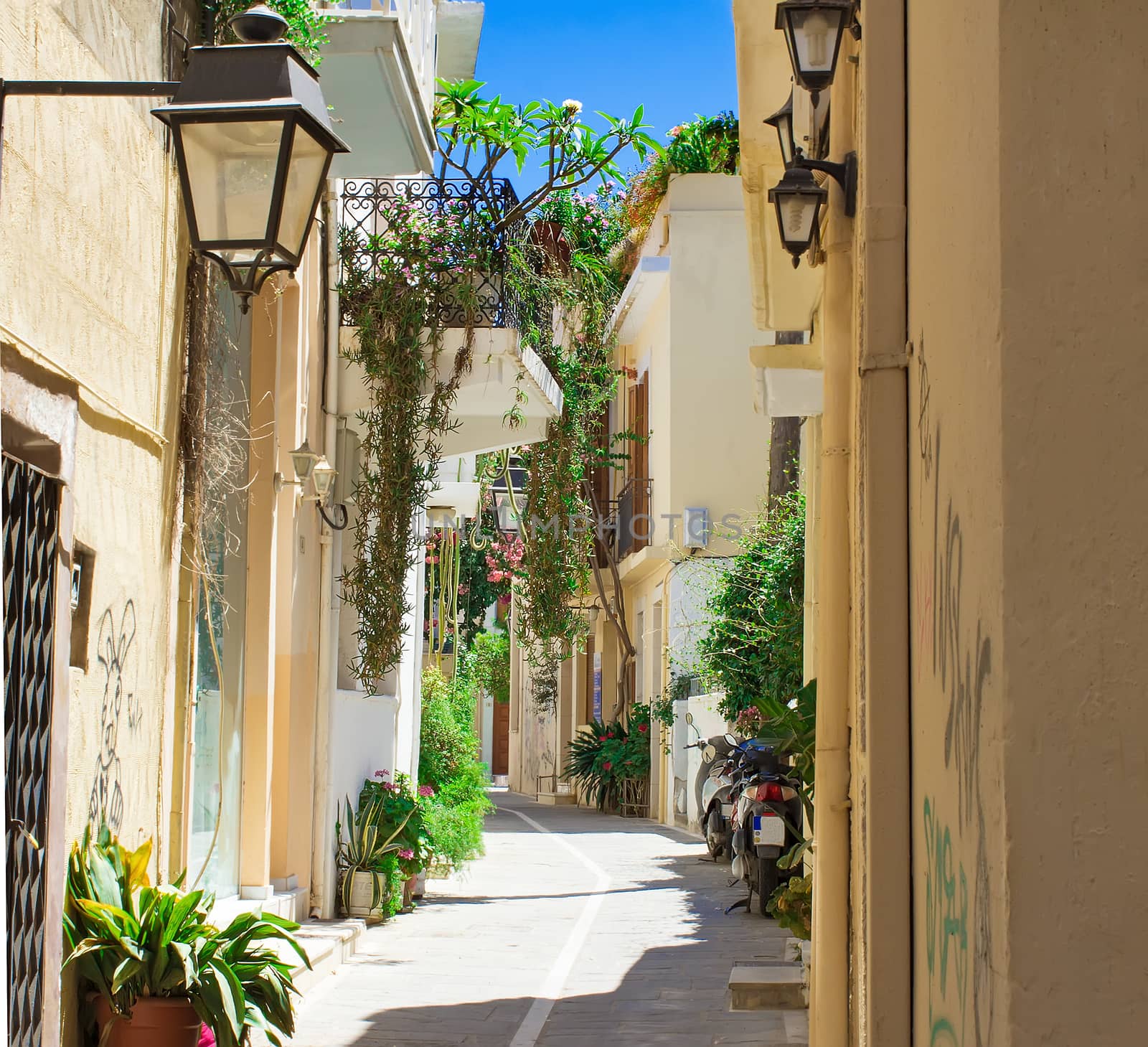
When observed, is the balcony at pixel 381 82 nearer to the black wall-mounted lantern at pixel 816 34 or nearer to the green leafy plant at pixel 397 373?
the green leafy plant at pixel 397 373

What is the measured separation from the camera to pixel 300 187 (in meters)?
4.09

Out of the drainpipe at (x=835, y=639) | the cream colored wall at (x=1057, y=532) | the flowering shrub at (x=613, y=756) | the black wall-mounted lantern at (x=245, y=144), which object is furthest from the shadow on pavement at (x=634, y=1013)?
the flowering shrub at (x=613, y=756)

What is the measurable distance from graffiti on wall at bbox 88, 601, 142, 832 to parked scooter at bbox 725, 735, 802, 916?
5939 millimetres

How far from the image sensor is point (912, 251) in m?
3.67

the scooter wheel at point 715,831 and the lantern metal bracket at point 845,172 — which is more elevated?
the lantern metal bracket at point 845,172

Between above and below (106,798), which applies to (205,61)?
above

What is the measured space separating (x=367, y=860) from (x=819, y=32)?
25.2ft

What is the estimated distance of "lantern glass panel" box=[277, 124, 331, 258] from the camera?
158 inches

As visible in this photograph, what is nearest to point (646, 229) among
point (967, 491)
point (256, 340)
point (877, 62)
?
point (256, 340)

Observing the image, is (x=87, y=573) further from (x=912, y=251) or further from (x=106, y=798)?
(x=912, y=251)

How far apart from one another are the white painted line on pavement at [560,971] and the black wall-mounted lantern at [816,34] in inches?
189

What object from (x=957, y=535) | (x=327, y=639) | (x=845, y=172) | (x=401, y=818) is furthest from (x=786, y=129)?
(x=401, y=818)

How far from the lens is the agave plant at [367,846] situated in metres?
11.0

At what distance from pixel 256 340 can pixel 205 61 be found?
20.0 ft
